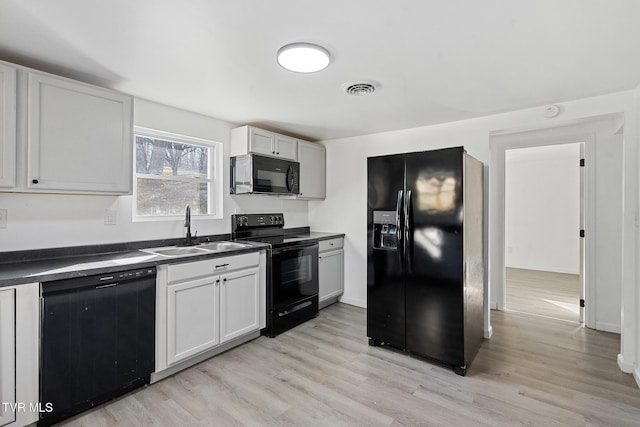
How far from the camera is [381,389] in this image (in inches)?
90.0

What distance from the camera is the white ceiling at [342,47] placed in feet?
4.96

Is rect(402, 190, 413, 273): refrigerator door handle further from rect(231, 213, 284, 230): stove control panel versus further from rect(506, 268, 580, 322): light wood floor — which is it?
rect(506, 268, 580, 322): light wood floor

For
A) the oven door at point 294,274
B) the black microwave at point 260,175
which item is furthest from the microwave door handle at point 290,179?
the oven door at point 294,274

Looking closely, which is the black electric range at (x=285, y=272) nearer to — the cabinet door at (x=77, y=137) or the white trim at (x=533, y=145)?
the cabinet door at (x=77, y=137)

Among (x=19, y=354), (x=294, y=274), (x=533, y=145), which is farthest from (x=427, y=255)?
(x=19, y=354)

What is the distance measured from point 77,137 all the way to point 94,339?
1.35m

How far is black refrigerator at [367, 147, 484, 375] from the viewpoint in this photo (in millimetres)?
2498

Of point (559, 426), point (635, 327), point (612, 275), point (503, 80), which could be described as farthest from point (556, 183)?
point (559, 426)

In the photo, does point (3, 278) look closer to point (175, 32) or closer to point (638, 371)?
point (175, 32)

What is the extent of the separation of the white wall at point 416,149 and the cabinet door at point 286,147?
677mm

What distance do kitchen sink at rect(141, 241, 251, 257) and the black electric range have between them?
0.35 metres

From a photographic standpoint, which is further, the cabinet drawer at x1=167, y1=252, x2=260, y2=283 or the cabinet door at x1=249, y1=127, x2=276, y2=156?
the cabinet door at x1=249, y1=127, x2=276, y2=156

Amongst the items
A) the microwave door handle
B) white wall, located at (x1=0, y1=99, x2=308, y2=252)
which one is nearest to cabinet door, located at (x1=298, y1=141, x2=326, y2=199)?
the microwave door handle

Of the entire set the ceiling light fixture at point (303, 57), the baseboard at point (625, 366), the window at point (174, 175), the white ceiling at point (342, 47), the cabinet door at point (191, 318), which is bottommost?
the baseboard at point (625, 366)
